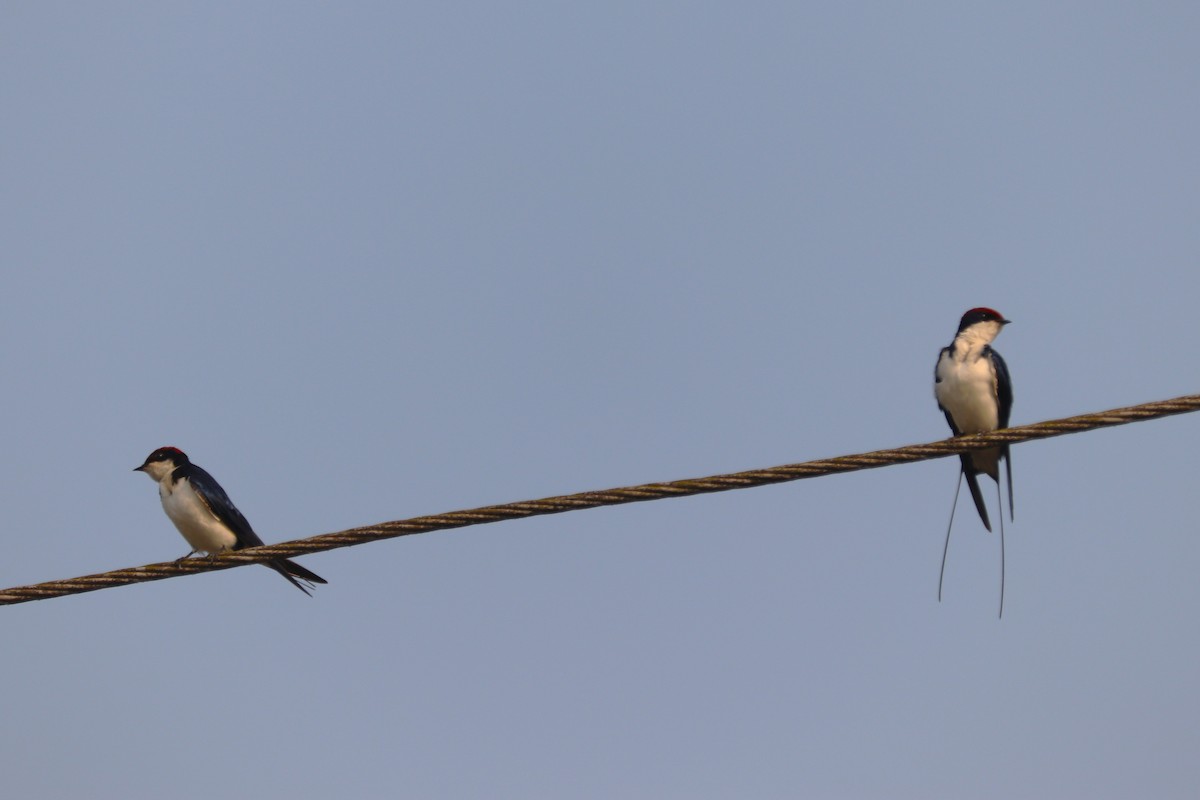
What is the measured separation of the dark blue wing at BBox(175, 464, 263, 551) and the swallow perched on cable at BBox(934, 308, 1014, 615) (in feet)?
11.2

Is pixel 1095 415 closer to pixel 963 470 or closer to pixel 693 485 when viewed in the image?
pixel 693 485

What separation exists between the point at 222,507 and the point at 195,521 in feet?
0.47

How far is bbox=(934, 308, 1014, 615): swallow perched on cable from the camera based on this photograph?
683cm

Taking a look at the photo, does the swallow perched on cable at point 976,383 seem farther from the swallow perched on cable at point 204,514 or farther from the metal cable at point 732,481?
the swallow perched on cable at point 204,514

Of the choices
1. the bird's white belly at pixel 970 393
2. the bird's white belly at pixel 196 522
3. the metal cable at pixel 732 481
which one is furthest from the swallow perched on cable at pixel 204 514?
the bird's white belly at pixel 970 393

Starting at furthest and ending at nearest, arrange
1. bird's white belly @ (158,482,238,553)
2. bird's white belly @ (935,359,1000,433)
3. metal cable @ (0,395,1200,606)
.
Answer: bird's white belly @ (158,482,238,553)
bird's white belly @ (935,359,1000,433)
metal cable @ (0,395,1200,606)

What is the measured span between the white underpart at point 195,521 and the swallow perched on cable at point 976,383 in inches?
138

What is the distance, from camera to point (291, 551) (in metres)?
4.85

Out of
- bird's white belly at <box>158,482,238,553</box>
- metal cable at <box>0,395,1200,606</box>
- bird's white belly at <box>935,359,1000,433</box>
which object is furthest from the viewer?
bird's white belly at <box>158,482,238,553</box>

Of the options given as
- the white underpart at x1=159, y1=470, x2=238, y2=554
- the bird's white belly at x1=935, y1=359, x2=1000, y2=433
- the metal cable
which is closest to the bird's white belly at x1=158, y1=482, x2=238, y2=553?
the white underpart at x1=159, y1=470, x2=238, y2=554

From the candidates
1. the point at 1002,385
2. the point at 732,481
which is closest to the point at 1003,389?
the point at 1002,385

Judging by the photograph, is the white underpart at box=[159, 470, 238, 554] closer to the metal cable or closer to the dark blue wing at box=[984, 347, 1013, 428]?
the metal cable

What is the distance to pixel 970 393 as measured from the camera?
6840 millimetres

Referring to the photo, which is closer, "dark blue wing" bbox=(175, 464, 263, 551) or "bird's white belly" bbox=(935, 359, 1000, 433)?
"bird's white belly" bbox=(935, 359, 1000, 433)
